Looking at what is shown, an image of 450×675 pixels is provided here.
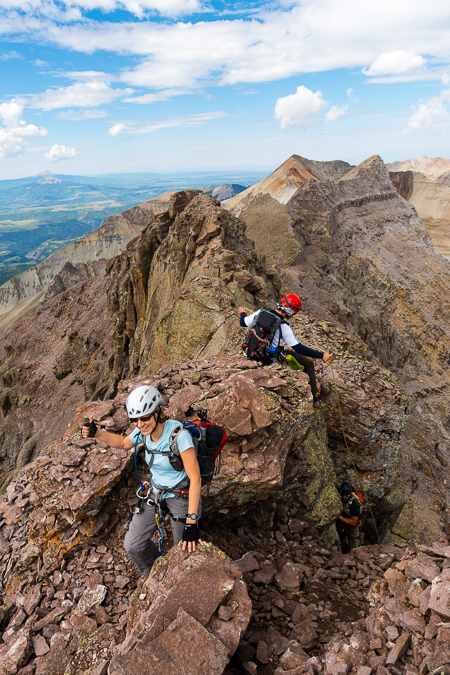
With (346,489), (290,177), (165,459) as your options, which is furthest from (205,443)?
(290,177)

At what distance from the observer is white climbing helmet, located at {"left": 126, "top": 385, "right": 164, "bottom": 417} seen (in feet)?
18.2

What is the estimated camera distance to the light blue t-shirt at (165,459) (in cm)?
562

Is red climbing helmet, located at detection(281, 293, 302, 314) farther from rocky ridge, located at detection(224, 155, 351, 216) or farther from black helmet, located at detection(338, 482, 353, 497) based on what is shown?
rocky ridge, located at detection(224, 155, 351, 216)

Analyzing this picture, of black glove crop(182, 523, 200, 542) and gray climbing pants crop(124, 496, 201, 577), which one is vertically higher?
black glove crop(182, 523, 200, 542)

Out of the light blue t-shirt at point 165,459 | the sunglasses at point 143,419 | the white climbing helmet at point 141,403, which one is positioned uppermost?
the white climbing helmet at point 141,403

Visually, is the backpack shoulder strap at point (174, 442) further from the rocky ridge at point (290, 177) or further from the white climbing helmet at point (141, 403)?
the rocky ridge at point (290, 177)

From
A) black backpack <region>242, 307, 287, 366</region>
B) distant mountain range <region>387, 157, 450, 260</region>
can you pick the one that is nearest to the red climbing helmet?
black backpack <region>242, 307, 287, 366</region>

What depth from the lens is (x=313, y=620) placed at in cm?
627

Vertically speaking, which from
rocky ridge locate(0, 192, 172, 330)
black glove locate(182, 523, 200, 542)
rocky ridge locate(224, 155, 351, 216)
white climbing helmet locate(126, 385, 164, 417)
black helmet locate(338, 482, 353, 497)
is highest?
rocky ridge locate(224, 155, 351, 216)

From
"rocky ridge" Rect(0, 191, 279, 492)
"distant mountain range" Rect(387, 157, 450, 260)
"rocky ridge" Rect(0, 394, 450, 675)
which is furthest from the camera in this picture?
"distant mountain range" Rect(387, 157, 450, 260)

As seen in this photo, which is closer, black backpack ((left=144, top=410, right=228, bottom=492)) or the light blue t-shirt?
the light blue t-shirt

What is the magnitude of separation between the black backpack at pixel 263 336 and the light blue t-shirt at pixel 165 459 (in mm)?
4670

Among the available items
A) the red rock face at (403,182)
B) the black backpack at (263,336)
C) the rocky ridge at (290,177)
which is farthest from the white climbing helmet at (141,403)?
the red rock face at (403,182)

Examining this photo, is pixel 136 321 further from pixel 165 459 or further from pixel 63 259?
pixel 63 259
